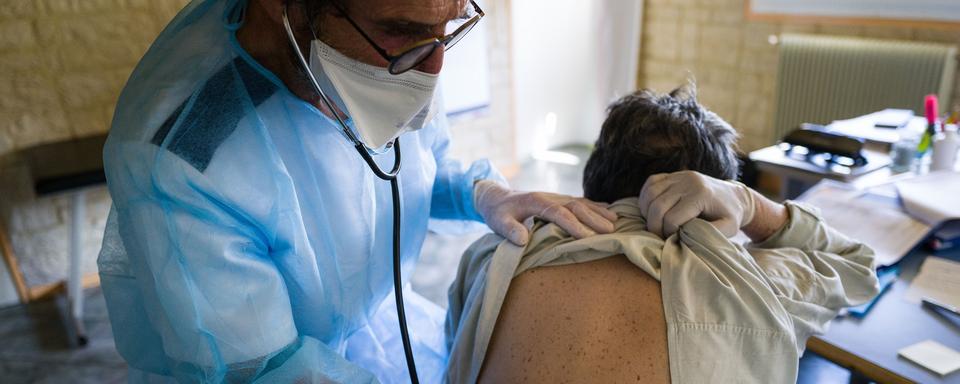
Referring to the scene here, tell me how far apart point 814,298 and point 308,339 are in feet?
2.59

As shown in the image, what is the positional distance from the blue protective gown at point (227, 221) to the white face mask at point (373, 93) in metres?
0.06

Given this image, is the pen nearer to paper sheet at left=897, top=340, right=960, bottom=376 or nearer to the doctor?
paper sheet at left=897, top=340, right=960, bottom=376

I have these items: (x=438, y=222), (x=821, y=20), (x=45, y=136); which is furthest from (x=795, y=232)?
(x=45, y=136)

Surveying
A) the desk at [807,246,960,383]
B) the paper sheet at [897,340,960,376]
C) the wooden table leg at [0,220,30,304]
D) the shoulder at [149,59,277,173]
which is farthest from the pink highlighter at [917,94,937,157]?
the wooden table leg at [0,220,30,304]

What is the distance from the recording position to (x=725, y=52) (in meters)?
3.85

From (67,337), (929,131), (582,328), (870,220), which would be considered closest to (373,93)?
(582,328)

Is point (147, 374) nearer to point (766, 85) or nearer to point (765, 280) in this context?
point (765, 280)

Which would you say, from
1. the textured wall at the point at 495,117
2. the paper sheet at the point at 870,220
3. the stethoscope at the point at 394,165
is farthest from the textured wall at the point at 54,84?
the paper sheet at the point at 870,220

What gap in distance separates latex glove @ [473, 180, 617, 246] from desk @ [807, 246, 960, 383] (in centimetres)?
45

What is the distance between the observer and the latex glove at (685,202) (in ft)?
3.18

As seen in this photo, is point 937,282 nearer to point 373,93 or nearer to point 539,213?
point 539,213

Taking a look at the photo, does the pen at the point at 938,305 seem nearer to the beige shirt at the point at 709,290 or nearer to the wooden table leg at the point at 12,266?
the beige shirt at the point at 709,290

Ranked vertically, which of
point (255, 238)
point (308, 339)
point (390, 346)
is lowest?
point (390, 346)

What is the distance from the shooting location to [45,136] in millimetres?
2779
